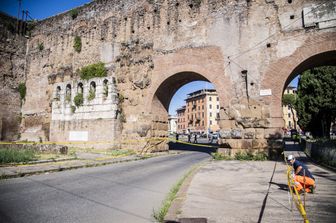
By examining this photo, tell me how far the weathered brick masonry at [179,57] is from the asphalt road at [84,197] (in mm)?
5965

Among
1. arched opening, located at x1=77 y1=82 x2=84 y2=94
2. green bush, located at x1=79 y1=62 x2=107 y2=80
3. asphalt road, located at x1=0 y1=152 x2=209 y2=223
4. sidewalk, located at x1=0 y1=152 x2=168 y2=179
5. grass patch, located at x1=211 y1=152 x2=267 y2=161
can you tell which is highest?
green bush, located at x1=79 y1=62 x2=107 y2=80

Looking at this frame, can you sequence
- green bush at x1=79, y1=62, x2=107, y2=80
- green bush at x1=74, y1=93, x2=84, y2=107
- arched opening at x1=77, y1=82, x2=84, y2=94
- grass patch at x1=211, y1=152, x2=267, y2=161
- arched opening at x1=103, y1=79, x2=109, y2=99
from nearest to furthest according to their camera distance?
grass patch at x1=211, y1=152, x2=267, y2=161 < arched opening at x1=103, y1=79, x2=109, y2=99 < green bush at x1=79, y1=62, x2=107, y2=80 < green bush at x1=74, y1=93, x2=84, y2=107 < arched opening at x1=77, y1=82, x2=84, y2=94

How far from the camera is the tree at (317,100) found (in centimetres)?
2681

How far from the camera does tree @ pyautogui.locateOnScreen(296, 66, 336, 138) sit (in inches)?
1056

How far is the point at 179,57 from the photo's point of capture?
44.7 feet

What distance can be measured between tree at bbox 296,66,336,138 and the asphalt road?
25537 millimetres

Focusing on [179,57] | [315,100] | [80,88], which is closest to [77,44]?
[80,88]

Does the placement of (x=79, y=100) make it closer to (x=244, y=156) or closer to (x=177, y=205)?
(x=244, y=156)

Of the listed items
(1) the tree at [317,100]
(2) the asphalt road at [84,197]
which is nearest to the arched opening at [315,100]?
(1) the tree at [317,100]

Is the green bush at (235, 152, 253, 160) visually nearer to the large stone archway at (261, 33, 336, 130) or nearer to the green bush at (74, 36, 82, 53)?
the large stone archway at (261, 33, 336, 130)

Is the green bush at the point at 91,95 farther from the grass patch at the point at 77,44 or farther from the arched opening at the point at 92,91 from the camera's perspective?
the grass patch at the point at 77,44

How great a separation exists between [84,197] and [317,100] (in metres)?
29.2

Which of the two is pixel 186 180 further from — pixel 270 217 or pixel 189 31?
pixel 189 31

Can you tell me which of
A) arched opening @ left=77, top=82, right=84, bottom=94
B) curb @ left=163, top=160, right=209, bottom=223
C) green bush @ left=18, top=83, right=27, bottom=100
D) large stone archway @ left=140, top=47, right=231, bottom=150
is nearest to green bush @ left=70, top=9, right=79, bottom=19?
arched opening @ left=77, top=82, right=84, bottom=94
